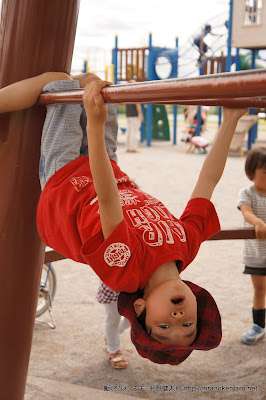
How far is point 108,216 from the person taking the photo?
120 cm

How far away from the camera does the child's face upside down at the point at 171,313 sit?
1287 mm

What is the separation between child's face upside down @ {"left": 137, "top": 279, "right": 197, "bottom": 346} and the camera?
1.29 m

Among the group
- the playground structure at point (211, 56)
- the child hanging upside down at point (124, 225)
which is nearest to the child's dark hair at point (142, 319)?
the child hanging upside down at point (124, 225)

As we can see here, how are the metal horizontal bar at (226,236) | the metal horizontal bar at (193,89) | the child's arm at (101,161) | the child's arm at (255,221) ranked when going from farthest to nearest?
the child's arm at (255,221) → the metal horizontal bar at (226,236) → the child's arm at (101,161) → the metal horizontal bar at (193,89)

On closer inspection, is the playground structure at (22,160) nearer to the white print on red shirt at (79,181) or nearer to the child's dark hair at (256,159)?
the white print on red shirt at (79,181)

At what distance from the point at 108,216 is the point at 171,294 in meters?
0.24

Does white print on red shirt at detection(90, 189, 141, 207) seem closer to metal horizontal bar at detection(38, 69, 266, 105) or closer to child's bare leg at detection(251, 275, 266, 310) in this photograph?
metal horizontal bar at detection(38, 69, 266, 105)

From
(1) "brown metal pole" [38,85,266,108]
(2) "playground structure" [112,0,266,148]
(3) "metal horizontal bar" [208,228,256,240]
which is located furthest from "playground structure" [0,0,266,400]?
(2) "playground structure" [112,0,266,148]

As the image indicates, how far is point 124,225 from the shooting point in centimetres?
123

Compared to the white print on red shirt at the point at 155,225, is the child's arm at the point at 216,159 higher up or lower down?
higher up

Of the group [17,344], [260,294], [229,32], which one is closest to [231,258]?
[260,294]

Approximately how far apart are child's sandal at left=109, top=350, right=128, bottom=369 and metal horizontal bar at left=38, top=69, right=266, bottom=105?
1.43 m

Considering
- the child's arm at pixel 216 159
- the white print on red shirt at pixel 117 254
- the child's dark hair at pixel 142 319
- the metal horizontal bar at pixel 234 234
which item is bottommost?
the child's dark hair at pixel 142 319

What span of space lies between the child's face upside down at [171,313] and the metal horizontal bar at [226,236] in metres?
0.71
